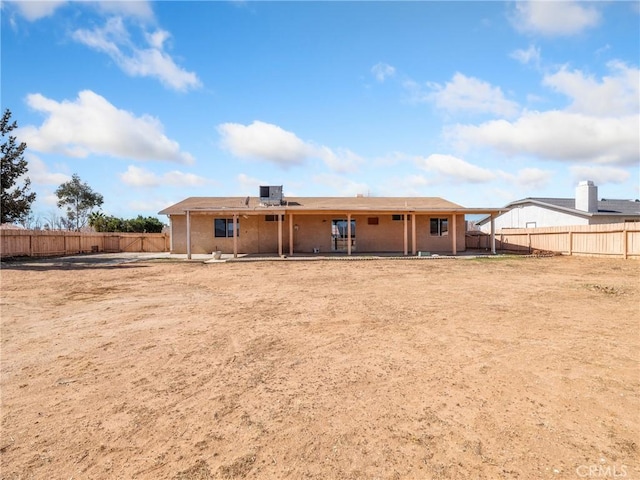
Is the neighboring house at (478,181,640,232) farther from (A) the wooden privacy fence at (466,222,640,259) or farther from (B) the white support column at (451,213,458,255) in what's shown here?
(B) the white support column at (451,213,458,255)

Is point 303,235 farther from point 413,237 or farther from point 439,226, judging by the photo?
point 439,226

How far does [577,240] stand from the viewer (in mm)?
19094

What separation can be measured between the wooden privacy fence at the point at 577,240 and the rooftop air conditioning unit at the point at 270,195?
14.8 m

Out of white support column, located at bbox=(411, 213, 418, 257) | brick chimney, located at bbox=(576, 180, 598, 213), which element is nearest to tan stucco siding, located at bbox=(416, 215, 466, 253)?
white support column, located at bbox=(411, 213, 418, 257)

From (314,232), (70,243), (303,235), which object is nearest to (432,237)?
(314,232)

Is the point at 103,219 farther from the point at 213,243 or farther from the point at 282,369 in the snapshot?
the point at 282,369

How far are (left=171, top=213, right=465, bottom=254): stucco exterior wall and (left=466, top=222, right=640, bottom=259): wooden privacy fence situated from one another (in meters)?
4.82

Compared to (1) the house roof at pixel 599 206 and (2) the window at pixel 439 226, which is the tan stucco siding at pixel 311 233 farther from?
(1) the house roof at pixel 599 206

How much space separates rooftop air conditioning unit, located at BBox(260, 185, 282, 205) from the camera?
21750 millimetres

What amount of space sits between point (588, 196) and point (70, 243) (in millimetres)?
35511

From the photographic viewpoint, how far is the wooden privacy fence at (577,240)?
53.6 ft

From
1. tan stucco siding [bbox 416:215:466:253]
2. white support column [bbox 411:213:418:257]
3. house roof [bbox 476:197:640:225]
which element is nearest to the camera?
white support column [bbox 411:213:418:257]

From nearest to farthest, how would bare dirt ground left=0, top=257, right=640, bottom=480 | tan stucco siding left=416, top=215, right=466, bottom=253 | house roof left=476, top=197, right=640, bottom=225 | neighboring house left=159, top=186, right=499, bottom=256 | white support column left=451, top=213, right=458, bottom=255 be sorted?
bare dirt ground left=0, top=257, right=640, bottom=480 → white support column left=451, top=213, right=458, bottom=255 → neighboring house left=159, top=186, right=499, bottom=256 → tan stucco siding left=416, top=215, right=466, bottom=253 → house roof left=476, top=197, right=640, bottom=225

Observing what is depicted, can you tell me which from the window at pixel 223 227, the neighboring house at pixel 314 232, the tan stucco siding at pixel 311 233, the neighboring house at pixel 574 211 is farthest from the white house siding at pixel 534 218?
the window at pixel 223 227
